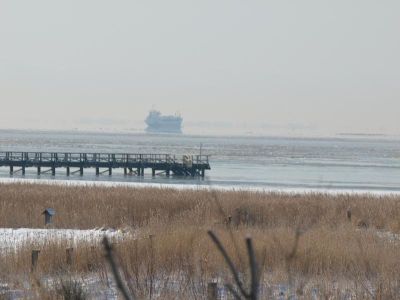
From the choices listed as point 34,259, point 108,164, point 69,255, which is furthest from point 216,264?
point 108,164

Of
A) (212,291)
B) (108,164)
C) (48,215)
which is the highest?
(212,291)

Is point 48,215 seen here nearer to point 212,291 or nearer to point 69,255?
point 69,255

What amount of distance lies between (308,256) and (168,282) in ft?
9.88

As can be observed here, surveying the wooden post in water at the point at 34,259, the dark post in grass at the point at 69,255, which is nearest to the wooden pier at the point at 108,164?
Answer: the dark post in grass at the point at 69,255

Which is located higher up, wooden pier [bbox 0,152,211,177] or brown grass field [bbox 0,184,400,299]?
brown grass field [bbox 0,184,400,299]

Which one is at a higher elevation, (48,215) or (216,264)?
(216,264)

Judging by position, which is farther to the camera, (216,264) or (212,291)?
(216,264)

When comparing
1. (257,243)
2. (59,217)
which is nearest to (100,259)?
(257,243)

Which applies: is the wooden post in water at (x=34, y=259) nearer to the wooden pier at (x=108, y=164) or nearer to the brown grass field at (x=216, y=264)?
the brown grass field at (x=216, y=264)

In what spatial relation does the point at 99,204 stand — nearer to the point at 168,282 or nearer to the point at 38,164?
the point at 168,282

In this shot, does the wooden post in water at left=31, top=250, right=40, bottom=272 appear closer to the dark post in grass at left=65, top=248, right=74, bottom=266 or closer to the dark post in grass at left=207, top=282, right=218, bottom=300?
the dark post in grass at left=65, top=248, right=74, bottom=266

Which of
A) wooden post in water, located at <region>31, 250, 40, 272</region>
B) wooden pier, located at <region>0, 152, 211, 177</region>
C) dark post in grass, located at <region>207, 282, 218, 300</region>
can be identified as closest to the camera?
dark post in grass, located at <region>207, 282, 218, 300</region>

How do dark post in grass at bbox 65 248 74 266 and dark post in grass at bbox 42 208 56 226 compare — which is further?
dark post in grass at bbox 42 208 56 226

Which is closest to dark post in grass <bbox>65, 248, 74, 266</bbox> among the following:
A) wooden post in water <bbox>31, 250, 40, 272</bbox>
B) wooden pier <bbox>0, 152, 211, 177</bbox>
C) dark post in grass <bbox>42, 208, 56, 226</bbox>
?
wooden post in water <bbox>31, 250, 40, 272</bbox>
